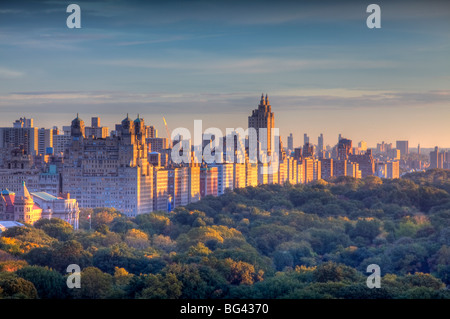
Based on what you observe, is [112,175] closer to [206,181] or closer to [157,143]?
[206,181]

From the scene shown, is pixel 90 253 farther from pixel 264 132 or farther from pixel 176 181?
pixel 264 132

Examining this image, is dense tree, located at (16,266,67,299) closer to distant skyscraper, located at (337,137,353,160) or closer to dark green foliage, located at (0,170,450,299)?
dark green foliage, located at (0,170,450,299)

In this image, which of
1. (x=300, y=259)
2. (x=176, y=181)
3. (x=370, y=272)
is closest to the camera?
(x=370, y=272)

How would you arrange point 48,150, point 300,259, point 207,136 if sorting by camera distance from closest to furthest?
point 300,259, point 48,150, point 207,136

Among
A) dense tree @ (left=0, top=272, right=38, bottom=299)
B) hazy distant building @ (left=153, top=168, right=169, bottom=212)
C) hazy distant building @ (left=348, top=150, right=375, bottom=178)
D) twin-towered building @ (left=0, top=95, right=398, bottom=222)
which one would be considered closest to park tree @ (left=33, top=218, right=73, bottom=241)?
twin-towered building @ (left=0, top=95, right=398, bottom=222)

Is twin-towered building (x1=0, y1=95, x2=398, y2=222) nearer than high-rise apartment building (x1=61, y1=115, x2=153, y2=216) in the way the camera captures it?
Yes

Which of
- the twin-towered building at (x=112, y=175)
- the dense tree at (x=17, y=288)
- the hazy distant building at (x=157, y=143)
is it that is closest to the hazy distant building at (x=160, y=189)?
the twin-towered building at (x=112, y=175)

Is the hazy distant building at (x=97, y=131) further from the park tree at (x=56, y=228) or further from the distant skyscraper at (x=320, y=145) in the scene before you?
the distant skyscraper at (x=320, y=145)

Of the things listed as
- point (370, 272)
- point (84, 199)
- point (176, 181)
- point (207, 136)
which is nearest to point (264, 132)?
point (207, 136)
